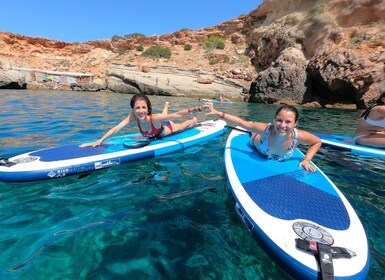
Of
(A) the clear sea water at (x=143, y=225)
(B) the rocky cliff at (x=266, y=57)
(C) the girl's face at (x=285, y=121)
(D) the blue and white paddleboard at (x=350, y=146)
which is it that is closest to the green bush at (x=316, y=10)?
(B) the rocky cliff at (x=266, y=57)

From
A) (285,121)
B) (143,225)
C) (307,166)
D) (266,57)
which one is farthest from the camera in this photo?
(266,57)

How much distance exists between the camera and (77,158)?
3.80m

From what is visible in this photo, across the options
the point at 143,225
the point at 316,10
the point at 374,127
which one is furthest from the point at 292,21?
the point at 143,225

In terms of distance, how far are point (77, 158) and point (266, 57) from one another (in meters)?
23.0

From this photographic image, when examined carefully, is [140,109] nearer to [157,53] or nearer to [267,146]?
[267,146]

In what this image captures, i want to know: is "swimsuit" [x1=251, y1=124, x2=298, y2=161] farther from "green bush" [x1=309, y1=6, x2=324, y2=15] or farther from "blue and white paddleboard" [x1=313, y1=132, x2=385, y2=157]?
"green bush" [x1=309, y1=6, x2=324, y2=15]

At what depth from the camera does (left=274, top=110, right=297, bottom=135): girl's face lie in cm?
321

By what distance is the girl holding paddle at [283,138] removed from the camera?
327 centimetres

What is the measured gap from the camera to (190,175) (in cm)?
384

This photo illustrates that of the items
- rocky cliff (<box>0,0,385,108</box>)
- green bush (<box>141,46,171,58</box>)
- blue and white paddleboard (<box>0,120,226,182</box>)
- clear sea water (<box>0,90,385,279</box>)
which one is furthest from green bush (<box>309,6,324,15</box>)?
blue and white paddleboard (<box>0,120,226,182</box>)

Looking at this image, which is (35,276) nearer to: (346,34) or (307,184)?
(307,184)

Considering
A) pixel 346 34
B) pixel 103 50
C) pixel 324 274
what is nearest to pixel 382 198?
pixel 324 274

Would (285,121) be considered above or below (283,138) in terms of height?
above

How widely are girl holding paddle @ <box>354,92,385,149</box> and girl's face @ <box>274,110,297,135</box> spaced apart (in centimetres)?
283
